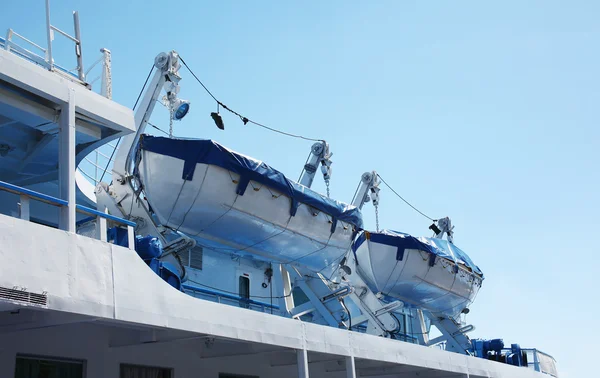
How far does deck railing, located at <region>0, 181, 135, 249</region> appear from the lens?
7.53 meters

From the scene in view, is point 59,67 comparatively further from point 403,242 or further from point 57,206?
point 403,242

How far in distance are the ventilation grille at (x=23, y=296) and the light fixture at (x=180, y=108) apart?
758 cm

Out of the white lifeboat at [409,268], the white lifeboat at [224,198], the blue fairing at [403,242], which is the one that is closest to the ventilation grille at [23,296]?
the white lifeboat at [224,198]

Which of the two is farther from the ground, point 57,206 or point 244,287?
point 244,287

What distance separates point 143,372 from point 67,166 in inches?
158

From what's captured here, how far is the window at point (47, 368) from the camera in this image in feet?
28.8

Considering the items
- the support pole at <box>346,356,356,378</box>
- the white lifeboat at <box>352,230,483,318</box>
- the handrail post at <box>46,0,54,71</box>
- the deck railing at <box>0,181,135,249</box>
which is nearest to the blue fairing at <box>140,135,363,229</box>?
the support pole at <box>346,356,356,378</box>

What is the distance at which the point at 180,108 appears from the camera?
1424 centimetres

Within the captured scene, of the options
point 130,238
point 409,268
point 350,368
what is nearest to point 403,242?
point 409,268

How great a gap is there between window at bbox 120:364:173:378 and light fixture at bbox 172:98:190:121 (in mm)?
Answer: 5635

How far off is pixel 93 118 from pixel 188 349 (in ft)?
14.7

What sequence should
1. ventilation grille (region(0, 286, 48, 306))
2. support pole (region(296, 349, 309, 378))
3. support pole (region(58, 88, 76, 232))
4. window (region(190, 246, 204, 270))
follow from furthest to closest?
window (region(190, 246, 204, 270)) < support pole (region(296, 349, 309, 378)) < support pole (region(58, 88, 76, 232)) < ventilation grille (region(0, 286, 48, 306))

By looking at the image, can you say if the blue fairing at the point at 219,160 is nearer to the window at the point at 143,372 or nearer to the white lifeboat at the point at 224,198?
the white lifeboat at the point at 224,198

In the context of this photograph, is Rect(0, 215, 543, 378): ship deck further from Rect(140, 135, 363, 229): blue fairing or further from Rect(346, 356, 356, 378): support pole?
Rect(140, 135, 363, 229): blue fairing
